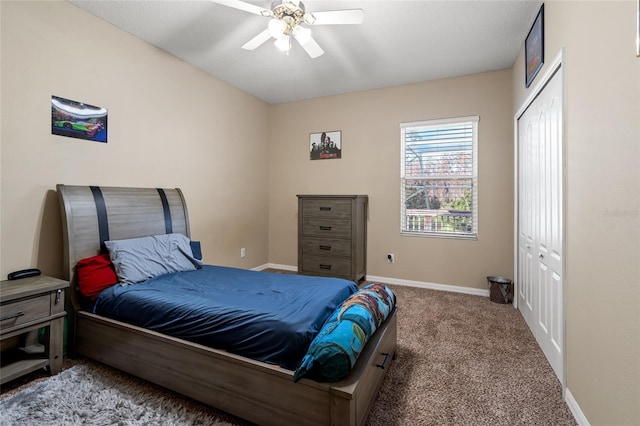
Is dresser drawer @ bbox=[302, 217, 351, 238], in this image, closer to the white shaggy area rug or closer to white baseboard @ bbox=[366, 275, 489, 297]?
white baseboard @ bbox=[366, 275, 489, 297]

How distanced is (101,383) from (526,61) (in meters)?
4.28

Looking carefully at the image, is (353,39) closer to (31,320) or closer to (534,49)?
(534,49)

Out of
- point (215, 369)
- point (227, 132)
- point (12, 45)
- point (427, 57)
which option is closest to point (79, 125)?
point (12, 45)

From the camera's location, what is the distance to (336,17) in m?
2.09

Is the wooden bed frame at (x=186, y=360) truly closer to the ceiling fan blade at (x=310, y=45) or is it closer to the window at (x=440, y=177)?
the ceiling fan blade at (x=310, y=45)

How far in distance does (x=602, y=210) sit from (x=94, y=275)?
3149 mm

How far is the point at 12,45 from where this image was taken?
2090 millimetres

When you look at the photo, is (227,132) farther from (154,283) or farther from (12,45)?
(154,283)

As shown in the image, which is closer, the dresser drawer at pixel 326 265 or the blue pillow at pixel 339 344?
the blue pillow at pixel 339 344

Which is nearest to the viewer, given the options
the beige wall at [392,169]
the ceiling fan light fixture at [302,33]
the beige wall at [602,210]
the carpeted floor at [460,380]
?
the beige wall at [602,210]

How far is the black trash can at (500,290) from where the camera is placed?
333cm

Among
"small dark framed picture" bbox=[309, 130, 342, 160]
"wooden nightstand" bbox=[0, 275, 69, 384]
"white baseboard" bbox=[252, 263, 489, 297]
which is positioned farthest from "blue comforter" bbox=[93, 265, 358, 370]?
"small dark framed picture" bbox=[309, 130, 342, 160]

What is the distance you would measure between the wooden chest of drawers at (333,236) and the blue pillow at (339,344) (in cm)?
217

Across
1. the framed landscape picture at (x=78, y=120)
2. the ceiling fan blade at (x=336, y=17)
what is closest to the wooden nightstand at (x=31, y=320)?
the framed landscape picture at (x=78, y=120)
